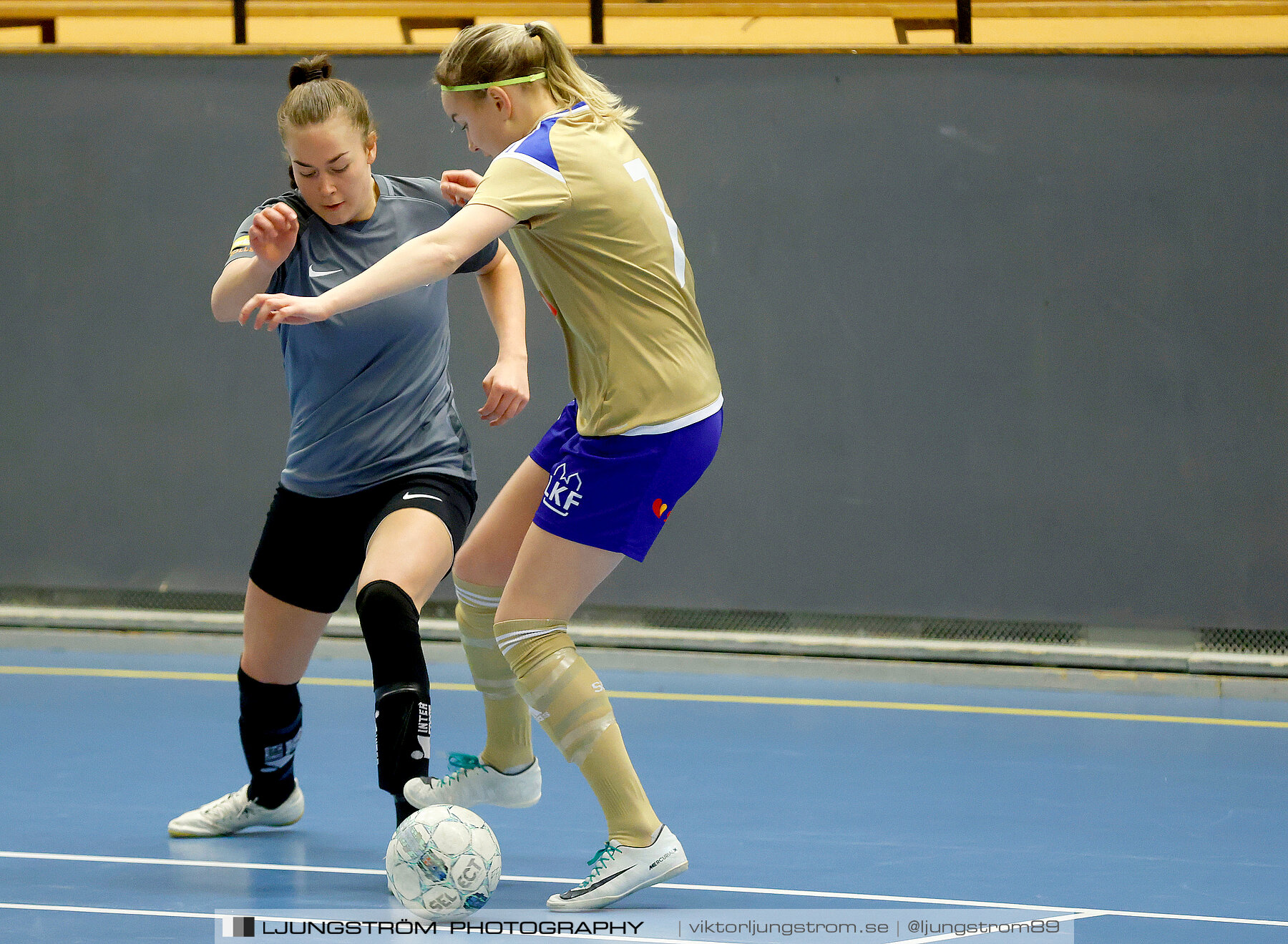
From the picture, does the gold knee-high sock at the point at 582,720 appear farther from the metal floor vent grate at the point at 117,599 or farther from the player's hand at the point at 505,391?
the metal floor vent grate at the point at 117,599

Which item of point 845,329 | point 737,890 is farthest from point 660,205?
point 845,329

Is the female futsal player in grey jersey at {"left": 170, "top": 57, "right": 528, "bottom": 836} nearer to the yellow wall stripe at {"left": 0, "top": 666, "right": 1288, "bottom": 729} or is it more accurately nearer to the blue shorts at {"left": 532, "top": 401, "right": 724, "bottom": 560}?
the blue shorts at {"left": 532, "top": 401, "right": 724, "bottom": 560}

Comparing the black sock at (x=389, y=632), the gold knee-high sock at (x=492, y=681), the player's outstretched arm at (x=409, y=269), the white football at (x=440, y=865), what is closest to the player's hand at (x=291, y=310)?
the player's outstretched arm at (x=409, y=269)

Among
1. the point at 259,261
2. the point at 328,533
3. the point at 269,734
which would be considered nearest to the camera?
the point at 259,261

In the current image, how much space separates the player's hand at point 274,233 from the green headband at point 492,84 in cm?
46

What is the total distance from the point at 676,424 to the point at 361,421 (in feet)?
2.81

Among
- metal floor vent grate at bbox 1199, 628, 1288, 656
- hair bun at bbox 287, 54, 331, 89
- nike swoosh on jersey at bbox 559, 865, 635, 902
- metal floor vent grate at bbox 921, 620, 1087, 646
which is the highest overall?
hair bun at bbox 287, 54, 331, 89

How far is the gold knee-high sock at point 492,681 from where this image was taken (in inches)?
142

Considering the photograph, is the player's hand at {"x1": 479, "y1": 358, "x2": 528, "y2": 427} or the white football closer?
the white football

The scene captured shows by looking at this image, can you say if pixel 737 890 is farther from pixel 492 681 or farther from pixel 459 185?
pixel 459 185

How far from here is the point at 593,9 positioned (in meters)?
6.80

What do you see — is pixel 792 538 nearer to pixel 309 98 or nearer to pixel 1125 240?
pixel 1125 240

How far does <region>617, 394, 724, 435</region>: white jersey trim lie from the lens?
10.5ft

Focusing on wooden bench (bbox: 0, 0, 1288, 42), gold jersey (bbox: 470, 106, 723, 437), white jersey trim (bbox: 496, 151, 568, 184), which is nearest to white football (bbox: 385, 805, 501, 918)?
gold jersey (bbox: 470, 106, 723, 437)
